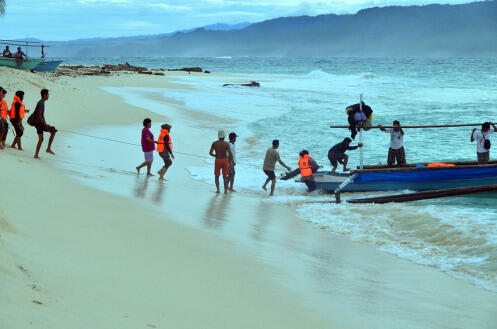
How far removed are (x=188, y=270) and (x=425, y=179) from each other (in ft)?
29.2

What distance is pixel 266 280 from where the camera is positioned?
20.8 feet

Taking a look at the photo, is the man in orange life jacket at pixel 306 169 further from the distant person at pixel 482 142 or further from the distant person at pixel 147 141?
the distant person at pixel 482 142

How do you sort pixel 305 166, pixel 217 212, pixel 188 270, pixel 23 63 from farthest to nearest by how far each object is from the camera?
pixel 23 63
pixel 305 166
pixel 217 212
pixel 188 270

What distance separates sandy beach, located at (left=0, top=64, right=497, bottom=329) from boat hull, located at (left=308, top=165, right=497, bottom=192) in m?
3.16

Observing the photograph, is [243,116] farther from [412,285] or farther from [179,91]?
[412,285]

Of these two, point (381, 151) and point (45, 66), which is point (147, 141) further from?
point (45, 66)

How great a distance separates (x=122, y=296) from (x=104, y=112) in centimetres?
1992

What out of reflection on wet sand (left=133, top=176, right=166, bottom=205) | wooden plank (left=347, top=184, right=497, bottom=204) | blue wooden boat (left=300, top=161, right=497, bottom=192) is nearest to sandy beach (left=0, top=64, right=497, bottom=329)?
reflection on wet sand (left=133, top=176, right=166, bottom=205)

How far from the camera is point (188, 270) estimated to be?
6180 mm

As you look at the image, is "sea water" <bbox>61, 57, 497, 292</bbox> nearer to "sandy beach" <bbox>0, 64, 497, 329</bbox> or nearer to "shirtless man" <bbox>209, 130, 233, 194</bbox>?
"sandy beach" <bbox>0, 64, 497, 329</bbox>

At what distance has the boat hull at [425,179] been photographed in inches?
529

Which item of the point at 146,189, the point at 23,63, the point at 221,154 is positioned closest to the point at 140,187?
the point at 146,189

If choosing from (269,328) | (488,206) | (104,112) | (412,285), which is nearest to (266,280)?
(269,328)

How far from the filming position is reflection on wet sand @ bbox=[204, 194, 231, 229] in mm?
9150
